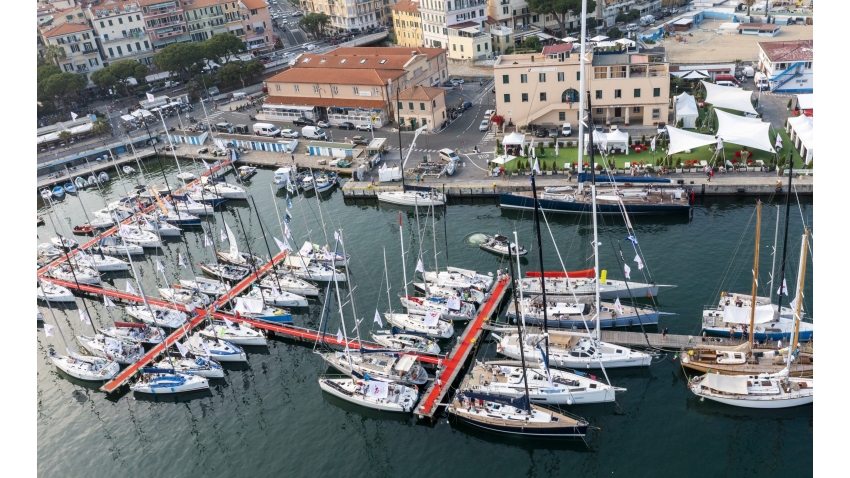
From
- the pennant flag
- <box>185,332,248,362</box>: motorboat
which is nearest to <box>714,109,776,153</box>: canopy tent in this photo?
<box>185,332,248,362</box>: motorboat

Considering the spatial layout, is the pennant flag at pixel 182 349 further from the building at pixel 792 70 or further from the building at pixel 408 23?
the building at pixel 408 23

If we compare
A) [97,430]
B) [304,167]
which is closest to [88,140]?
[304,167]

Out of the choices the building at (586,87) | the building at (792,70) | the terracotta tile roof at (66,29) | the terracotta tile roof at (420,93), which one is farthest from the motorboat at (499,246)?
the terracotta tile roof at (66,29)

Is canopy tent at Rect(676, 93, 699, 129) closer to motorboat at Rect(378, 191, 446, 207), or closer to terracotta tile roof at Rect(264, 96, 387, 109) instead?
motorboat at Rect(378, 191, 446, 207)

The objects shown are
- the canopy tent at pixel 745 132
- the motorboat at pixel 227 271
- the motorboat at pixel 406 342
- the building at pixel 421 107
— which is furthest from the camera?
the building at pixel 421 107

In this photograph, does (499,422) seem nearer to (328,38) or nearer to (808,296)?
(808,296)
